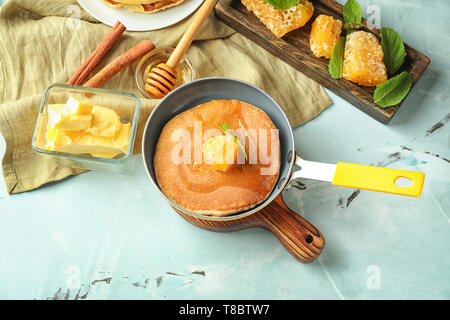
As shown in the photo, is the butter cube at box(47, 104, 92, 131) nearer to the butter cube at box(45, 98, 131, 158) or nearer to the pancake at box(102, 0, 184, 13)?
the butter cube at box(45, 98, 131, 158)

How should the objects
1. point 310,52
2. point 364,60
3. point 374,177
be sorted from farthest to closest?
point 310,52
point 364,60
point 374,177

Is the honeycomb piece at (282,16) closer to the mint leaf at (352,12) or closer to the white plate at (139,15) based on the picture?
the mint leaf at (352,12)

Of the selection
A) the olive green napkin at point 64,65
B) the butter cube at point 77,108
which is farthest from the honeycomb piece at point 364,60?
the butter cube at point 77,108

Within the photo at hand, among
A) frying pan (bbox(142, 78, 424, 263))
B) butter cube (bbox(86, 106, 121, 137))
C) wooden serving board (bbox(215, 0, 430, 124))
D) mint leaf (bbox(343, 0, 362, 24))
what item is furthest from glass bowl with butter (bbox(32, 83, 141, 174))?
mint leaf (bbox(343, 0, 362, 24))

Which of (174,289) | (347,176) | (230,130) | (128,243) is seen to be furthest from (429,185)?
(128,243)

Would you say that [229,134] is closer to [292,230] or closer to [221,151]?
[221,151]

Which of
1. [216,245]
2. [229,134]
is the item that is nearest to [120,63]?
[229,134]
